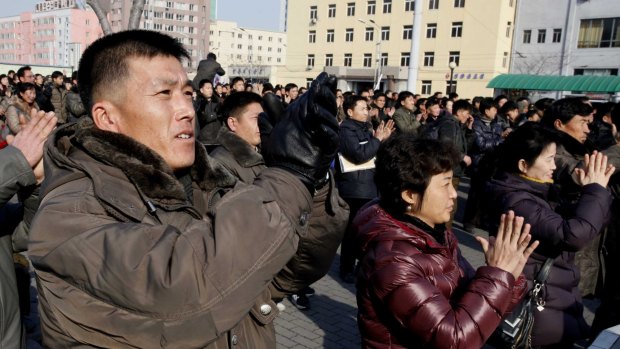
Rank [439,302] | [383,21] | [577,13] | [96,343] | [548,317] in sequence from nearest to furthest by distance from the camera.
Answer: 1. [96,343]
2. [439,302]
3. [548,317]
4. [577,13]
5. [383,21]

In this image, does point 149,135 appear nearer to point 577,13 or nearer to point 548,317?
point 548,317

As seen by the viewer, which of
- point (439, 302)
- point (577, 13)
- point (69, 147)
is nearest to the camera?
point (69, 147)

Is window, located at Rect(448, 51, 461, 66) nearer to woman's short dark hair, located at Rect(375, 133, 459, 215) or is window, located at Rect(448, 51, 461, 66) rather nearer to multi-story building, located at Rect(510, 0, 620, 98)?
multi-story building, located at Rect(510, 0, 620, 98)

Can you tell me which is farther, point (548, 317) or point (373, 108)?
point (373, 108)

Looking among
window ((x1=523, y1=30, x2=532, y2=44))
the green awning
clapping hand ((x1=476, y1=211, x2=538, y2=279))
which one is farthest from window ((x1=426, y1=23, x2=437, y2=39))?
clapping hand ((x1=476, y1=211, x2=538, y2=279))

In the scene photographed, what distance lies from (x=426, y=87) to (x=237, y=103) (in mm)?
46199

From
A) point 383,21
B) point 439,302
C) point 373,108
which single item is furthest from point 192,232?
point 383,21

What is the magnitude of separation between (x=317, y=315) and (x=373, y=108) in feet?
25.4

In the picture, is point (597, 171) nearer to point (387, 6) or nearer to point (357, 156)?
point (357, 156)

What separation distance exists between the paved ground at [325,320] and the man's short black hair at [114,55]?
301 cm

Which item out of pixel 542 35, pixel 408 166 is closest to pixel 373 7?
pixel 542 35

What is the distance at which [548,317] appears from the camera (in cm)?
285

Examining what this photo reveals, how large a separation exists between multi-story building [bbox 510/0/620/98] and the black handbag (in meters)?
35.7

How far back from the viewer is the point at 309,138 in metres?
1.47
